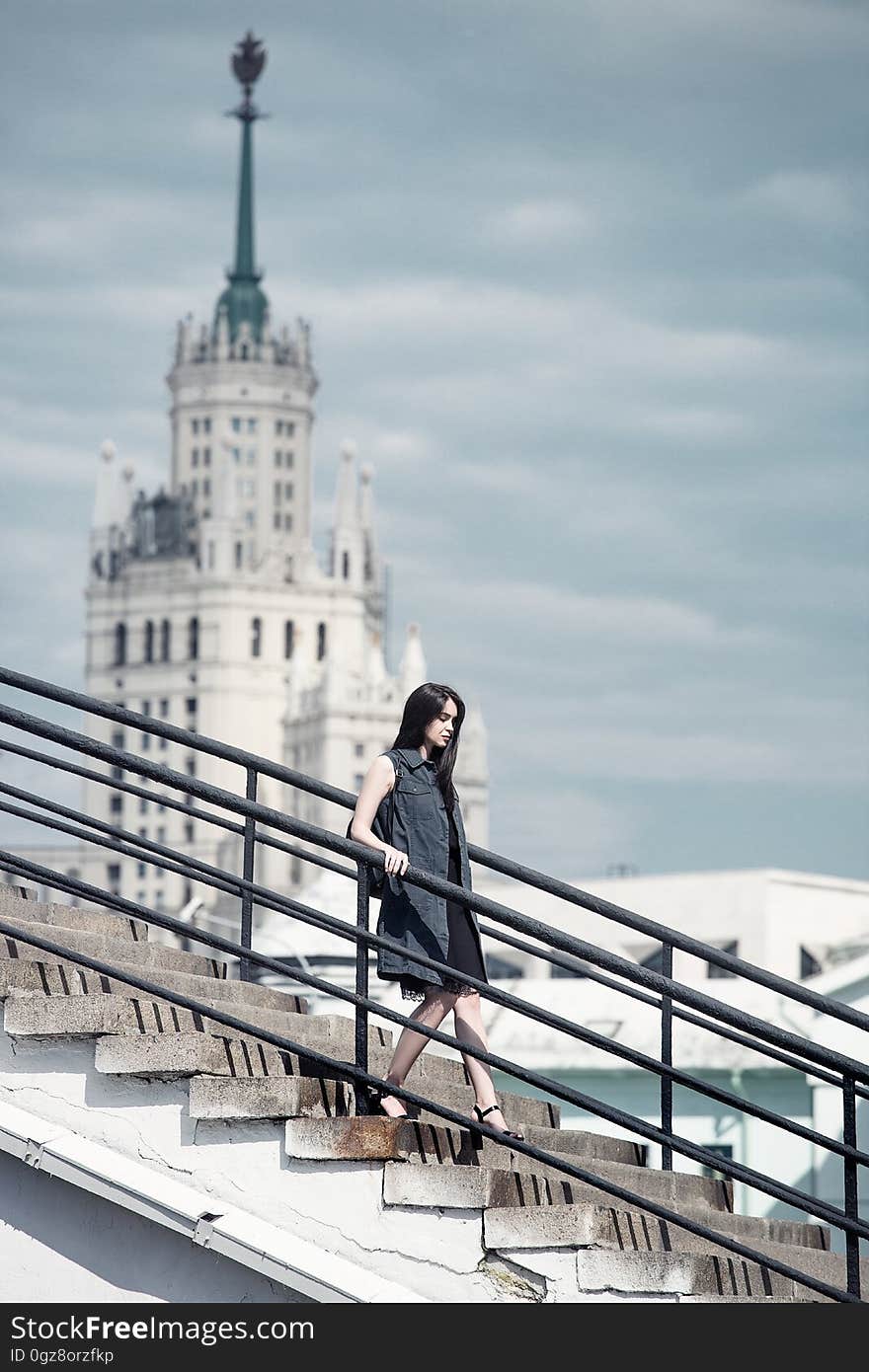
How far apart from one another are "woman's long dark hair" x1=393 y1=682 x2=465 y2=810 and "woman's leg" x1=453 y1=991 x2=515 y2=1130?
2.30ft

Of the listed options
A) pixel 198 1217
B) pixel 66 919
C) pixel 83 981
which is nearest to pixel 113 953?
pixel 83 981

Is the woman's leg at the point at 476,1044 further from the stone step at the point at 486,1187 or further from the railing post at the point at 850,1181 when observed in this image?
the railing post at the point at 850,1181

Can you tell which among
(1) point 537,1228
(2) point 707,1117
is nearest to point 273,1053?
(1) point 537,1228

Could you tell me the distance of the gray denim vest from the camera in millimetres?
7203

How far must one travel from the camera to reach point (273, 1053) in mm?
7266

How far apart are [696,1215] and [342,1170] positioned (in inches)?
66.0

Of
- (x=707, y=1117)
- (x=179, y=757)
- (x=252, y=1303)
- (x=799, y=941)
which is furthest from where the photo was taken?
(x=179, y=757)

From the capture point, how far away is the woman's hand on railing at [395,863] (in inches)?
275

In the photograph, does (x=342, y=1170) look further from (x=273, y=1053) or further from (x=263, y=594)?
(x=263, y=594)

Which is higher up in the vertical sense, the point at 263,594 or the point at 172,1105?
the point at 263,594

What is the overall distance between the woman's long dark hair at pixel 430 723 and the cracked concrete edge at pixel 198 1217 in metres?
1.66

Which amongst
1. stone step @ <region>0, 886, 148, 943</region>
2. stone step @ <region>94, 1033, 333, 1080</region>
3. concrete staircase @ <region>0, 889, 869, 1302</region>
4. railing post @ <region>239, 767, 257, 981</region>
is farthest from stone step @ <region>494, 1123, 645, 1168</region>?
stone step @ <region>0, 886, 148, 943</region>

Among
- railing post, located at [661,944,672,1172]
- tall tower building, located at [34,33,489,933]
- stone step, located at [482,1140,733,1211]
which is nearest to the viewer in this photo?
stone step, located at [482,1140,733,1211]

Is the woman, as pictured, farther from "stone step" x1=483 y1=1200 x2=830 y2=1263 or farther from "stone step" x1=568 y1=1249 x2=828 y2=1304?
"stone step" x1=568 y1=1249 x2=828 y2=1304
